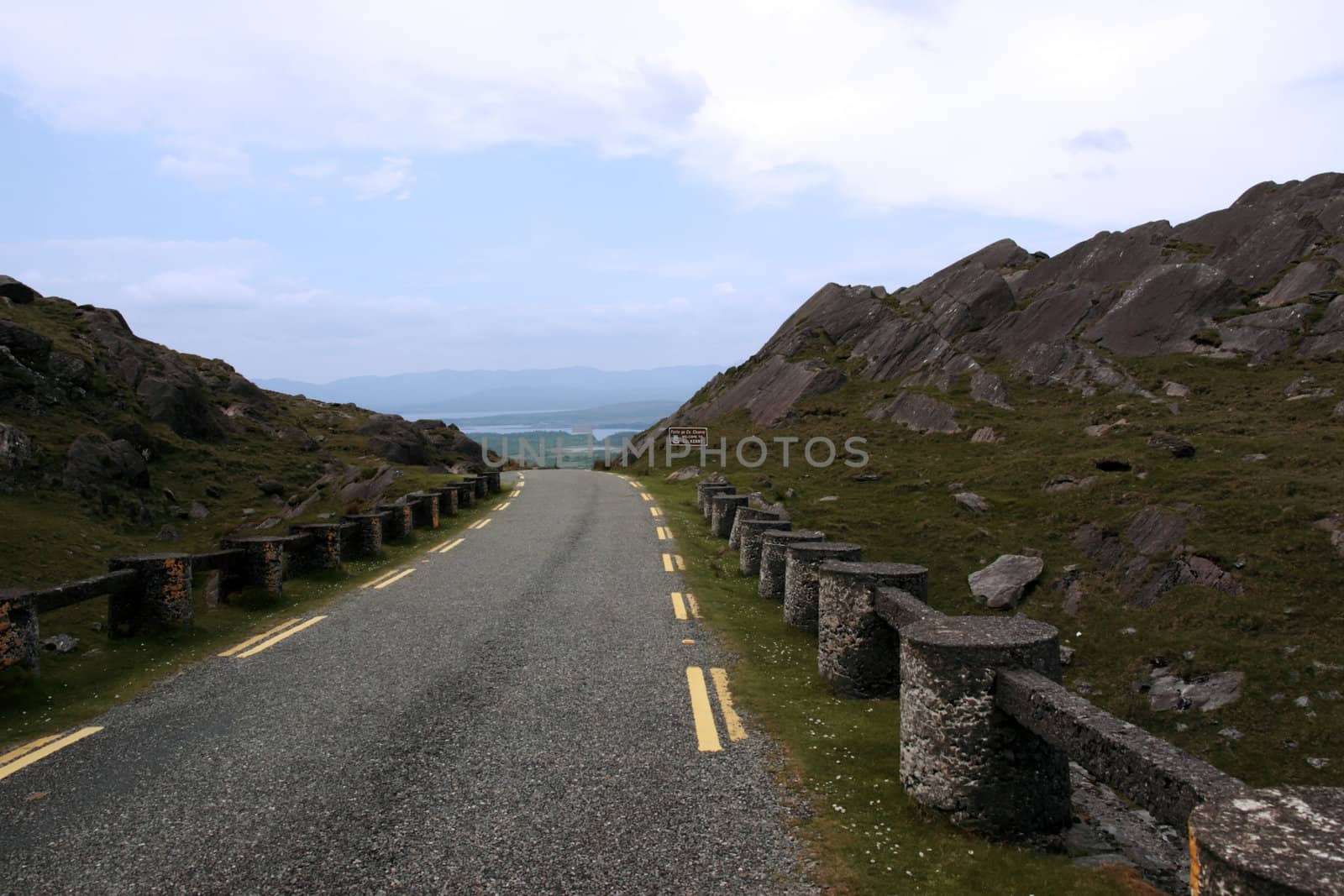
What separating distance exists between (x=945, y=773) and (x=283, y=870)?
4.51m

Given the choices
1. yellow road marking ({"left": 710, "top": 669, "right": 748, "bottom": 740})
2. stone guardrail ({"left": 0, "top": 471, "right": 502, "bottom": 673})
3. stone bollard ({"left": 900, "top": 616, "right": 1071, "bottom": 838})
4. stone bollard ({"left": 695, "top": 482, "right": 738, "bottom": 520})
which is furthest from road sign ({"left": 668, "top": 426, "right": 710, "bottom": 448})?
stone bollard ({"left": 900, "top": 616, "right": 1071, "bottom": 838})

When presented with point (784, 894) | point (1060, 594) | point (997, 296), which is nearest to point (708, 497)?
point (1060, 594)

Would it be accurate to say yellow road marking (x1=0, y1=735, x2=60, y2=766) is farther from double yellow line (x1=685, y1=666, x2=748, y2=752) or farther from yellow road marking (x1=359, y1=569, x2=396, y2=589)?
yellow road marking (x1=359, y1=569, x2=396, y2=589)

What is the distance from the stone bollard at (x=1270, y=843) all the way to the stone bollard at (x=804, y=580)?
23.8ft

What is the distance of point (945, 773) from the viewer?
18.6 feet

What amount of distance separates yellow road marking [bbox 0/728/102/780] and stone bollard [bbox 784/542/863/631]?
27.5 ft

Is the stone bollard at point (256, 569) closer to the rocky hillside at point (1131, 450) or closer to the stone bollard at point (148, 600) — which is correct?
the stone bollard at point (148, 600)

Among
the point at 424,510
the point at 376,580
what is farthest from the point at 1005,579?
the point at 424,510

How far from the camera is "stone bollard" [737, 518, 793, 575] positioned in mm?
15961

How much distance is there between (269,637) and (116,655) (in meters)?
1.80

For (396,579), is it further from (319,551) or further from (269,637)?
(269,637)

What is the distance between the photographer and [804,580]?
11422 mm

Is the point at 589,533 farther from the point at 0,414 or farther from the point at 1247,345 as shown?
the point at 1247,345

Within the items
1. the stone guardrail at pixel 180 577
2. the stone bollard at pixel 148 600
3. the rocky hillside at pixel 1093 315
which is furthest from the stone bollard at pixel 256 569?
the rocky hillside at pixel 1093 315
